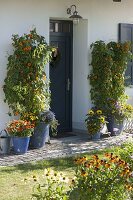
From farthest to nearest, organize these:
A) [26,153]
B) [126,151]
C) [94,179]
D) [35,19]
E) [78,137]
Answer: [78,137], [35,19], [26,153], [126,151], [94,179]

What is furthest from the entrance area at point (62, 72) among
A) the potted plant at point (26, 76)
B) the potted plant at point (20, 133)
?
the potted plant at point (20, 133)

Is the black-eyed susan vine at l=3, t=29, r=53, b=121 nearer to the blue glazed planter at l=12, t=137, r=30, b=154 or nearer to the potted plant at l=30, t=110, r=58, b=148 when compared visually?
the potted plant at l=30, t=110, r=58, b=148

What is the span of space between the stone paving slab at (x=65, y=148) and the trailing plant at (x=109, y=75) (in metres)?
0.67

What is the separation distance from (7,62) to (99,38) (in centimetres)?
265

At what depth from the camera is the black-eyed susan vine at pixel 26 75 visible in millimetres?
8797

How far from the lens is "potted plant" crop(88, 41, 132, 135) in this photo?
1028 cm

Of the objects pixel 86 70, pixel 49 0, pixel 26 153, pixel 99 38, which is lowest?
pixel 26 153

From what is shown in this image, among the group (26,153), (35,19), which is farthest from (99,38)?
(26,153)

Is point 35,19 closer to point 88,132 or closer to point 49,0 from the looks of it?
point 49,0

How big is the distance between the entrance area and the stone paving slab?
65cm

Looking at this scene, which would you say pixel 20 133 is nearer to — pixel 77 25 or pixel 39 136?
pixel 39 136

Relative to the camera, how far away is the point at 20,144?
854 cm

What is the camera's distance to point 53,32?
407 inches

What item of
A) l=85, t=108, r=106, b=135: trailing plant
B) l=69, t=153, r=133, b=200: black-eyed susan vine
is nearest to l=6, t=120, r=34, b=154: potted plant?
l=85, t=108, r=106, b=135: trailing plant
